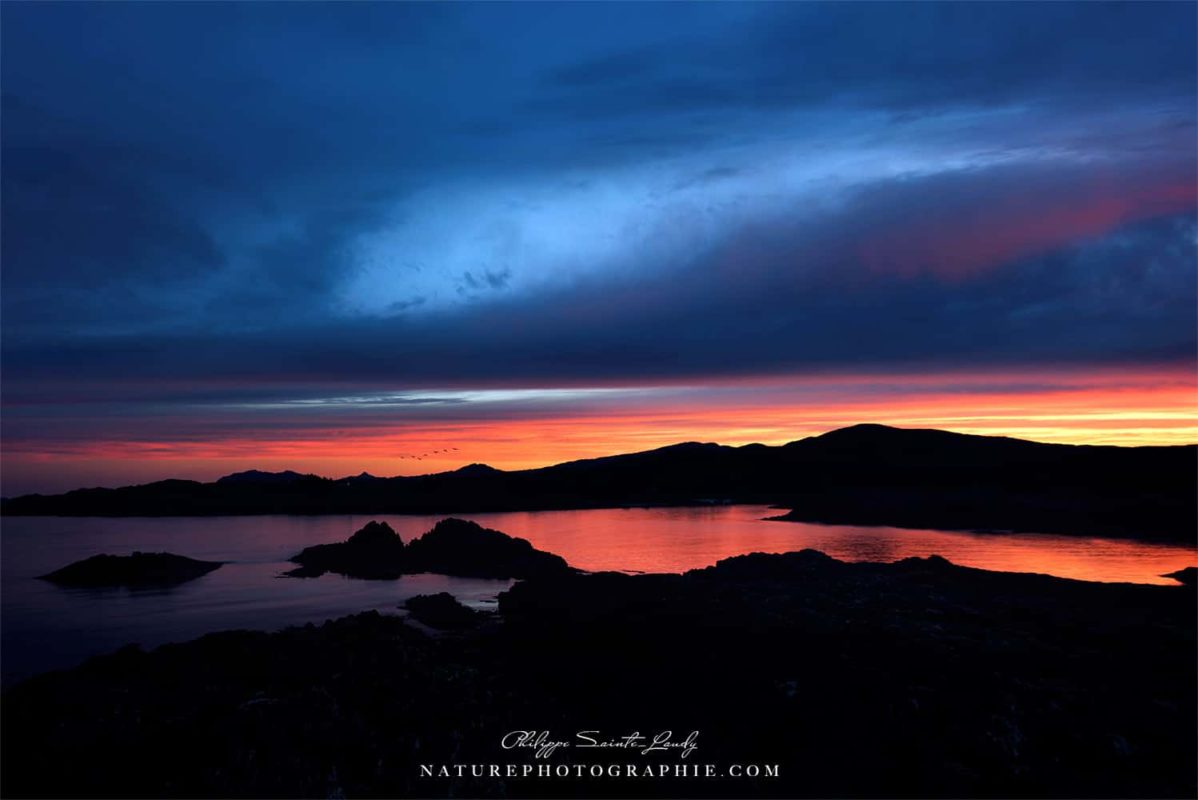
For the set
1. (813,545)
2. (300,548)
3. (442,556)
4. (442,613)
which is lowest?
(300,548)

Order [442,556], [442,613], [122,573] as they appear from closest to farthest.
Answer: [442,613] → [122,573] → [442,556]

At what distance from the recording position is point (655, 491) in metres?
138

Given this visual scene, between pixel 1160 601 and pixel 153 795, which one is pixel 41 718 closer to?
pixel 153 795

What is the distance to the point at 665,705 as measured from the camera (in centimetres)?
1672

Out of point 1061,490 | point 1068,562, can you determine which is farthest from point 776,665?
point 1061,490

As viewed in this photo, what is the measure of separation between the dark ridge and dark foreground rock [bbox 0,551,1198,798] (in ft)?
177

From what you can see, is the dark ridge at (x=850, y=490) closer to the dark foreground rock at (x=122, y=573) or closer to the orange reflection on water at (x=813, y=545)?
the orange reflection on water at (x=813, y=545)

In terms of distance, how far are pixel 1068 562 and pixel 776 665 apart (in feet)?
126

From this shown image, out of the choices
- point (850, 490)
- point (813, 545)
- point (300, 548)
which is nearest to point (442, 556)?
point (300, 548)

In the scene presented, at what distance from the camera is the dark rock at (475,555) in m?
47.1
